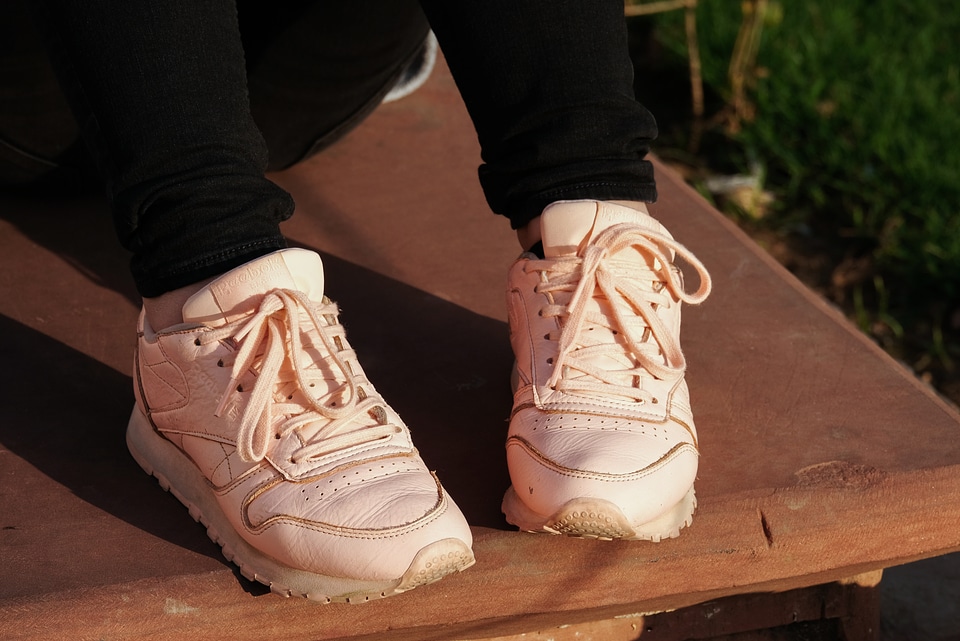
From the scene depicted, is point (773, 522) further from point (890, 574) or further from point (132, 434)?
point (132, 434)

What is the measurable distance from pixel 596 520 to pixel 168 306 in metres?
0.49

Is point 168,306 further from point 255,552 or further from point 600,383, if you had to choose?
point 600,383

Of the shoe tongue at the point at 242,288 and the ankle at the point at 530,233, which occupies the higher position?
the shoe tongue at the point at 242,288

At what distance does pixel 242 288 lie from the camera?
1.03 metres

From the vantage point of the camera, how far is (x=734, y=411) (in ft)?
4.29

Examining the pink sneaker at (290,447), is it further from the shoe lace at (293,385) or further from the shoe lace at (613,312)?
the shoe lace at (613,312)

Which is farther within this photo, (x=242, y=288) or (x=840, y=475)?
(x=840, y=475)

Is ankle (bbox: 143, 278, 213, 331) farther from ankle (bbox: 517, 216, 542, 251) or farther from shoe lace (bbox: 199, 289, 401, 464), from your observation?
ankle (bbox: 517, 216, 542, 251)

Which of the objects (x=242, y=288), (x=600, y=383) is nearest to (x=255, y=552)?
(x=242, y=288)

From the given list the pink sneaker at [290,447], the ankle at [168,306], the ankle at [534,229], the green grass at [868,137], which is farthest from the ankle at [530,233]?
the green grass at [868,137]

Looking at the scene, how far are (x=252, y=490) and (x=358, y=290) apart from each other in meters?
0.56

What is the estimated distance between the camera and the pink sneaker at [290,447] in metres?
0.96

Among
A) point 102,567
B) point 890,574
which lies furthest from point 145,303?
point 890,574

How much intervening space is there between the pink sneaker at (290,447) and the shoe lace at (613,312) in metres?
0.20
